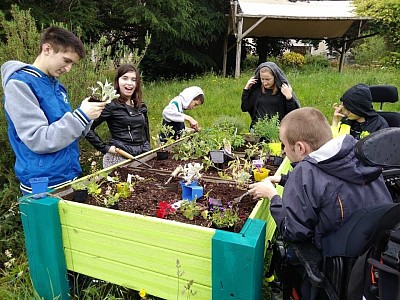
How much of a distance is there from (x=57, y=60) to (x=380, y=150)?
74.9 inches

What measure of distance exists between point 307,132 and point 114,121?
1.89 meters

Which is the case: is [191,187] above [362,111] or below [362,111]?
below

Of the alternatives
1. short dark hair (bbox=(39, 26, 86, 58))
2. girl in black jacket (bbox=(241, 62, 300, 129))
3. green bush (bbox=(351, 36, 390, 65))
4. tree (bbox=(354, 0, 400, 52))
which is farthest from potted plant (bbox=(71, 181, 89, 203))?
green bush (bbox=(351, 36, 390, 65))

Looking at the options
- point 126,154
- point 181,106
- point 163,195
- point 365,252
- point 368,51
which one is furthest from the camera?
point 368,51

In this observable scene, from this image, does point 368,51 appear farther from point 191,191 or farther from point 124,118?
point 191,191

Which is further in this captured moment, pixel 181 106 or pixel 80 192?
pixel 181 106

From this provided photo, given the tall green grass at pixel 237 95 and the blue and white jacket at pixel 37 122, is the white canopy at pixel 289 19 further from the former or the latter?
the blue and white jacket at pixel 37 122

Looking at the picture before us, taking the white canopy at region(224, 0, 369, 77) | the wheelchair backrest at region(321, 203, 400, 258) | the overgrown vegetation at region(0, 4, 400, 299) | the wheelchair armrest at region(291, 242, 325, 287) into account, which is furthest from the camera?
the white canopy at region(224, 0, 369, 77)

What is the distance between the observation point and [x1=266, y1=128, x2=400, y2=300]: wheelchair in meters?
1.07

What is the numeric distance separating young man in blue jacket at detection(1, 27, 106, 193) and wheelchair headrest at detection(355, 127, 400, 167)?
1.62 metres

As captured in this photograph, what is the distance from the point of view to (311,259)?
155cm

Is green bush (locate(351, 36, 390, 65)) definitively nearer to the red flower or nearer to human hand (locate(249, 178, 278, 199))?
human hand (locate(249, 178, 278, 199))

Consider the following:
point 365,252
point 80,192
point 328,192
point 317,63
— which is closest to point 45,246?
point 80,192

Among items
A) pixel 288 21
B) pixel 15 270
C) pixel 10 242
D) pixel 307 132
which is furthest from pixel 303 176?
pixel 288 21
